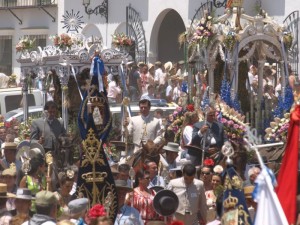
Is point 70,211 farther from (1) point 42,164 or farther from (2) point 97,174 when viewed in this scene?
(1) point 42,164

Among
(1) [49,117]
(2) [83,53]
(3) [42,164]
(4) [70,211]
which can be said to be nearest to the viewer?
(4) [70,211]

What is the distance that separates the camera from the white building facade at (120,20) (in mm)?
34500

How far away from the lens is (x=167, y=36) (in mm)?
35688

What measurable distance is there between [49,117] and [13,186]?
17.3 ft

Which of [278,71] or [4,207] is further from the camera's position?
[278,71]

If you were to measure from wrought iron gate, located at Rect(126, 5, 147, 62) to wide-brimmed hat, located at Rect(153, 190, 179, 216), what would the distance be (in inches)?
823

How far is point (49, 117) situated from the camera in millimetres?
20031

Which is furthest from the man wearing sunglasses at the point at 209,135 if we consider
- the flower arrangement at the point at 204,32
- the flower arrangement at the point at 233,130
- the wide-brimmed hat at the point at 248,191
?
the wide-brimmed hat at the point at 248,191

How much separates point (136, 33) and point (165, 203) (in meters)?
22.1

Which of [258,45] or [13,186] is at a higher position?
[258,45]

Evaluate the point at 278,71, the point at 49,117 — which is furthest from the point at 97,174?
the point at 278,71

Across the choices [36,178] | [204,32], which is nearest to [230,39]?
[204,32]

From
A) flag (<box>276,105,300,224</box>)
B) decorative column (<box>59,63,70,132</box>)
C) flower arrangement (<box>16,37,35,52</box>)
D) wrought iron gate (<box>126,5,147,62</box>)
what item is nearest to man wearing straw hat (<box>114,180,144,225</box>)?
flag (<box>276,105,300,224</box>)

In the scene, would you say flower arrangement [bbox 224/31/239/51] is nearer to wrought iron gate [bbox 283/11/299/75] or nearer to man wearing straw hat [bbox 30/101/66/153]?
man wearing straw hat [bbox 30/101/66/153]
